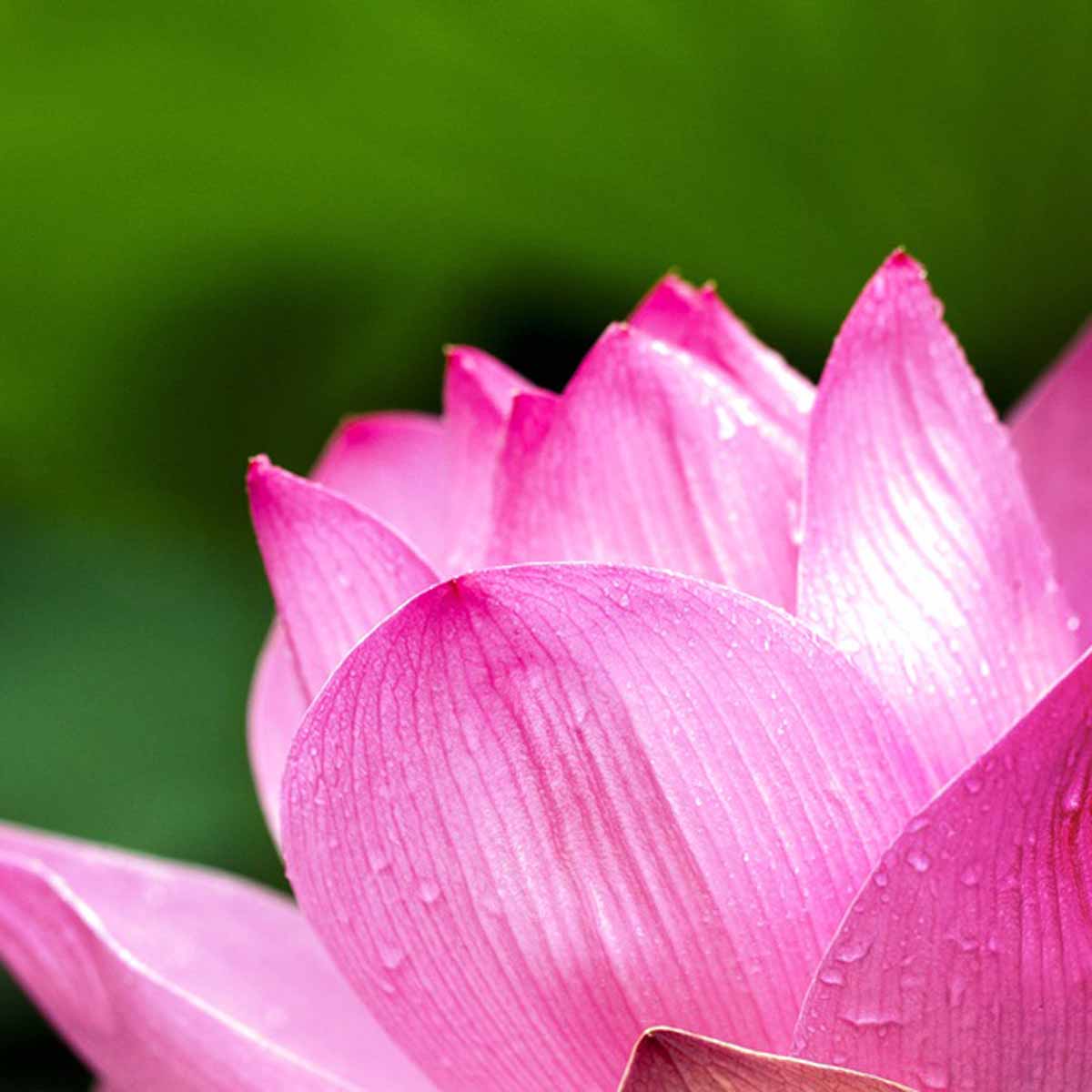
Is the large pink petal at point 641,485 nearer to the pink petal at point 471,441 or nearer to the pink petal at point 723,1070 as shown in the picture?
the pink petal at point 471,441

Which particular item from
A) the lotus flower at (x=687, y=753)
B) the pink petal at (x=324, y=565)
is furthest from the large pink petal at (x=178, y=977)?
the pink petal at (x=324, y=565)

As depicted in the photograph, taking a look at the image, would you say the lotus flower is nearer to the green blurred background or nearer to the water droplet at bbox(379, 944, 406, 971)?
the water droplet at bbox(379, 944, 406, 971)

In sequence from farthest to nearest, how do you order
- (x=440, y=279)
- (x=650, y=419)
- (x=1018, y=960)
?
(x=440, y=279), (x=650, y=419), (x=1018, y=960)

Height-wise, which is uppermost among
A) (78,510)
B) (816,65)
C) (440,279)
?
(816,65)

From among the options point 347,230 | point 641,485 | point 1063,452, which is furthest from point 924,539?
point 347,230

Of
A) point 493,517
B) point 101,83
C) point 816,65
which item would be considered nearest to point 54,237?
point 101,83

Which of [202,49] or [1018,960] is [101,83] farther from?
[1018,960]
